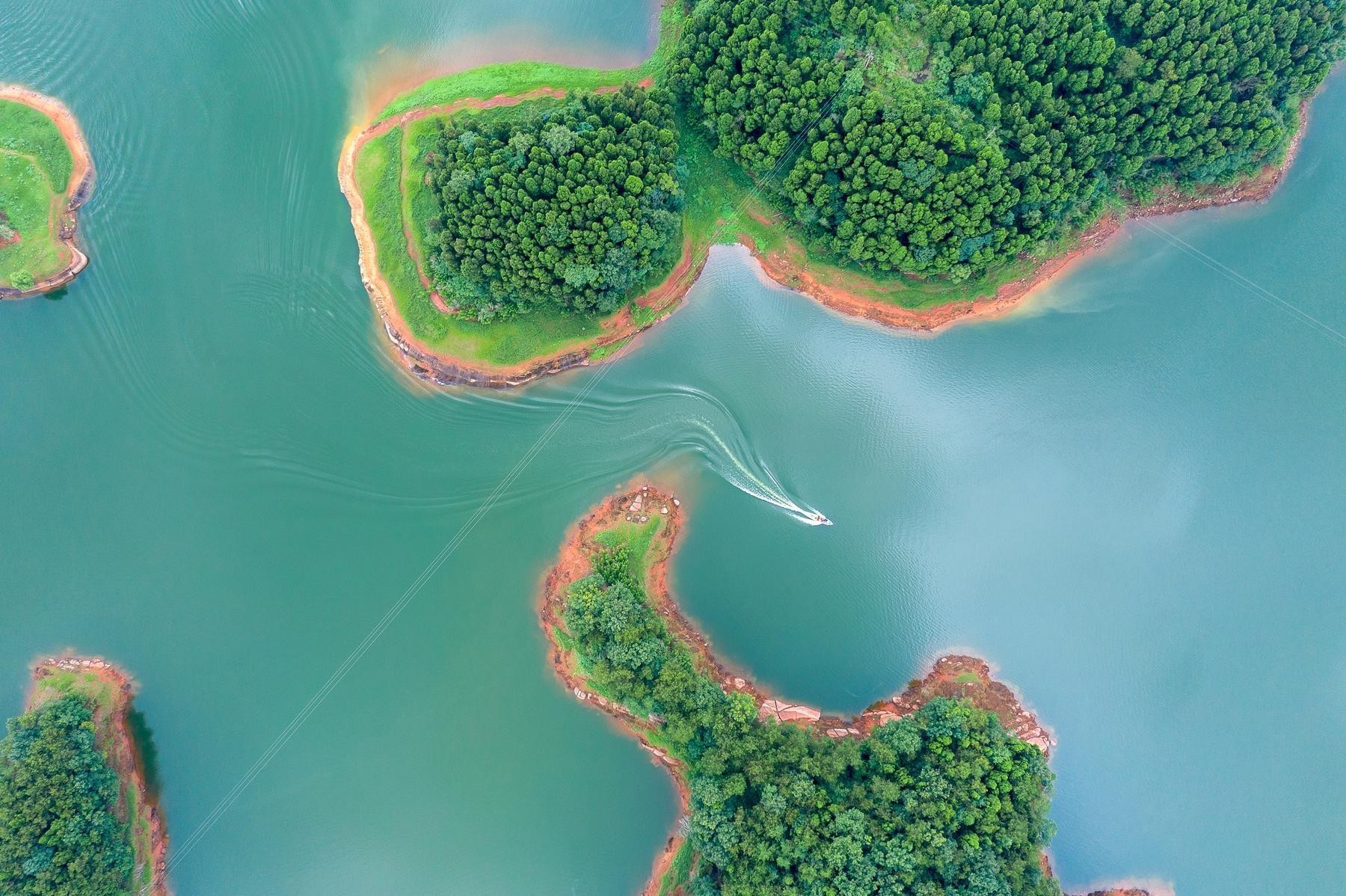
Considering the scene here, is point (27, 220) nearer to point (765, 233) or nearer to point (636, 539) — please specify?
point (636, 539)

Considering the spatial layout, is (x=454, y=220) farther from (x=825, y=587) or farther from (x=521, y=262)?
(x=825, y=587)

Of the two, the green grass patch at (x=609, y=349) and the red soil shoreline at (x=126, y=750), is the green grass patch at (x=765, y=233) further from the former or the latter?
the red soil shoreline at (x=126, y=750)

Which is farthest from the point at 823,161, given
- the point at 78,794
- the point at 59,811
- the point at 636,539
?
the point at 59,811

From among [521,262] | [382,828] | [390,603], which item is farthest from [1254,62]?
[382,828]

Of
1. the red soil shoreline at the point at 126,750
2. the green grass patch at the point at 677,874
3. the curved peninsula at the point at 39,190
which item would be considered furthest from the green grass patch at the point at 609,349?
the red soil shoreline at the point at 126,750

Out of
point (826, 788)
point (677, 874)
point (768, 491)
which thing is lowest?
point (677, 874)

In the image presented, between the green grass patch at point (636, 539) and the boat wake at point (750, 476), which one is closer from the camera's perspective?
the green grass patch at point (636, 539)
